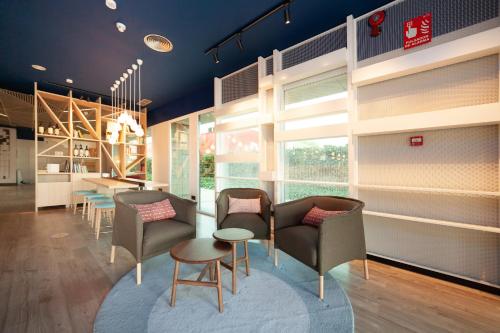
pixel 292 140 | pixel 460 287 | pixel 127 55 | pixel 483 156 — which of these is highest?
pixel 127 55

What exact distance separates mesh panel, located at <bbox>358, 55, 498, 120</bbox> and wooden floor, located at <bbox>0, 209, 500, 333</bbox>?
184cm

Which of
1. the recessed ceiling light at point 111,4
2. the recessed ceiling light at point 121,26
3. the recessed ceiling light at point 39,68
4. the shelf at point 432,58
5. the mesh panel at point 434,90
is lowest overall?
the mesh panel at point 434,90

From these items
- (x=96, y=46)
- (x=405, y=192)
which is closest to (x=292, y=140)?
(x=405, y=192)

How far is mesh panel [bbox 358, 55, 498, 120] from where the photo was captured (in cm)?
212

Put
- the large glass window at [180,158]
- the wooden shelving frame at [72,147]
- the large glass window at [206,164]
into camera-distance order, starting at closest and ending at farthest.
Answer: the large glass window at [206,164], the wooden shelving frame at [72,147], the large glass window at [180,158]

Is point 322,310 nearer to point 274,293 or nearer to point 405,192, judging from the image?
point 274,293

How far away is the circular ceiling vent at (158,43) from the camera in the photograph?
11.3ft

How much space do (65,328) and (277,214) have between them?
2048 millimetres

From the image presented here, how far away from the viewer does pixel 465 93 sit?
7.29 ft

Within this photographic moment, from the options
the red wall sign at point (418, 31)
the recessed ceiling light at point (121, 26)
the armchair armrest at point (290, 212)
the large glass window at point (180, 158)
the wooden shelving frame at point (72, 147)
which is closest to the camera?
the red wall sign at point (418, 31)

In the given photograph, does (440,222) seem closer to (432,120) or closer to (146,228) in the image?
(432,120)

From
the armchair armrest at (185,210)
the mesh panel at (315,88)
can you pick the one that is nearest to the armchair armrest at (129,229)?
the armchair armrest at (185,210)

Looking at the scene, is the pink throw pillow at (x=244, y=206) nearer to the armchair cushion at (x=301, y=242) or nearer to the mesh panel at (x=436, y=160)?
the armchair cushion at (x=301, y=242)

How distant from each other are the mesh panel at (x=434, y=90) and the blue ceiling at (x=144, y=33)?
113cm
